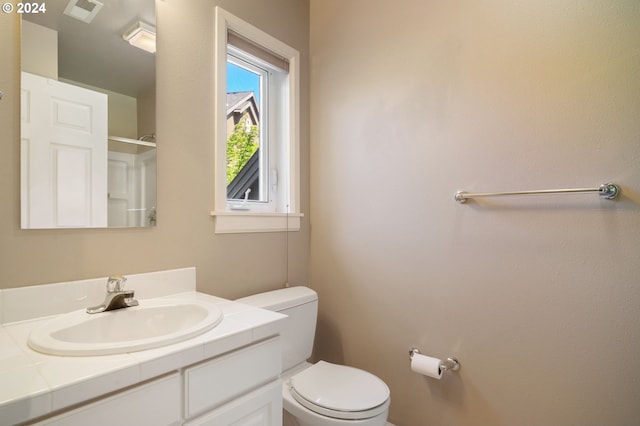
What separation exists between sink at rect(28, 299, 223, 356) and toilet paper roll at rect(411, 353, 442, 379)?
0.93 metres

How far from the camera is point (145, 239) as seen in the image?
1.23 metres

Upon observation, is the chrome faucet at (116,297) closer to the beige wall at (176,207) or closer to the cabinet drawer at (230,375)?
the beige wall at (176,207)

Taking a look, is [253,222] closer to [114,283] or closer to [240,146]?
[240,146]

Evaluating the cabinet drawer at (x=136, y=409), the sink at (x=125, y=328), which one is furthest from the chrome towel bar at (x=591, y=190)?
the cabinet drawer at (x=136, y=409)

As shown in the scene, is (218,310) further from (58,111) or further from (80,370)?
(58,111)

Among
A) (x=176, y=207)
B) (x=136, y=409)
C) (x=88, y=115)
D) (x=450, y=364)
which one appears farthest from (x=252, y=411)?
(x=88, y=115)

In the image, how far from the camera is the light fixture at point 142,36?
1211 millimetres

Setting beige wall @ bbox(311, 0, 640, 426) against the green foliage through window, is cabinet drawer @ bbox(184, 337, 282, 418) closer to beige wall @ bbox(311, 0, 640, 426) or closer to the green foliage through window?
beige wall @ bbox(311, 0, 640, 426)

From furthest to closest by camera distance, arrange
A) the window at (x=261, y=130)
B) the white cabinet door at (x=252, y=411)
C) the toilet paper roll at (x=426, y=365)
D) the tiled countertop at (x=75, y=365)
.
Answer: the window at (x=261, y=130) < the toilet paper roll at (x=426, y=365) < the white cabinet door at (x=252, y=411) < the tiled countertop at (x=75, y=365)

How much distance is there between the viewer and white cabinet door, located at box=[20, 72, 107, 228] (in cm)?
98

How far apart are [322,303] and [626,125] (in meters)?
1.58

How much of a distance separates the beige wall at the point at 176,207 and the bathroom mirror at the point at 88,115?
33mm

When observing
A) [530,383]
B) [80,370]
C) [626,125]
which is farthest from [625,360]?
[80,370]

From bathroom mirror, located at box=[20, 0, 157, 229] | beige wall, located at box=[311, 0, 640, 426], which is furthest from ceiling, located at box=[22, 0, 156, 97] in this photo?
beige wall, located at box=[311, 0, 640, 426]
